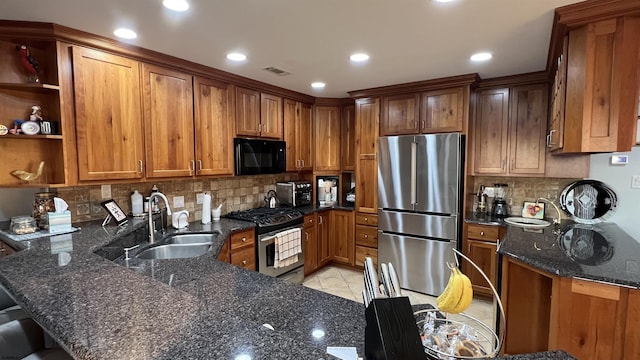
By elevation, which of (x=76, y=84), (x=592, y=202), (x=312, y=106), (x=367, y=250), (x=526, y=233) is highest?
(x=312, y=106)

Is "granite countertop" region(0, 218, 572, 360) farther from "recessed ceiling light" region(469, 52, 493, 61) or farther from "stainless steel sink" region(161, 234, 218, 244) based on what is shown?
"recessed ceiling light" region(469, 52, 493, 61)

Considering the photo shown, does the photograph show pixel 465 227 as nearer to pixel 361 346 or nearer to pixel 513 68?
pixel 513 68

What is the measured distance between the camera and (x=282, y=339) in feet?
2.65

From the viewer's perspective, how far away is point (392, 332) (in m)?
0.68

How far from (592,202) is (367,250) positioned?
2.32 meters

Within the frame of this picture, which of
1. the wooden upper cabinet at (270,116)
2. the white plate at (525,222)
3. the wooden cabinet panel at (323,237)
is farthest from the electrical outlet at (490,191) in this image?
the wooden upper cabinet at (270,116)

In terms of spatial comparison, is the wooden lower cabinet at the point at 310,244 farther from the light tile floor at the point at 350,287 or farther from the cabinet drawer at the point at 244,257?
the cabinet drawer at the point at 244,257

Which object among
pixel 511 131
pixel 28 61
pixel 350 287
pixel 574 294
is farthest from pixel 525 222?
pixel 28 61

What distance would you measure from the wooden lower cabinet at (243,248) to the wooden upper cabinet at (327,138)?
5.32 ft

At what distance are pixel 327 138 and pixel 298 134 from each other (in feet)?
1.57

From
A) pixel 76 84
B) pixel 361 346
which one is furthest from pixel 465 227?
pixel 76 84

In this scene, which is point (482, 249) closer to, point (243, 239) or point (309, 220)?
point (309, 220)

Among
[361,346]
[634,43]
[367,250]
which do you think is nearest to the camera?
[361,346]

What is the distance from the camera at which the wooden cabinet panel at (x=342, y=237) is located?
4.06m
